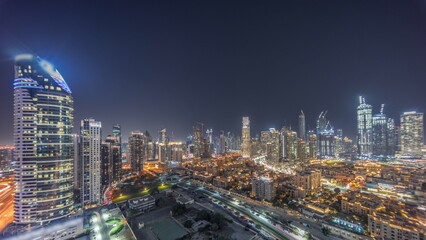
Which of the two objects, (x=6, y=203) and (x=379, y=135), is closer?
(x=6, y=203)

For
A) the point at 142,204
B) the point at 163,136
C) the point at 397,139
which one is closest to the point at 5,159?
the point at 163,136

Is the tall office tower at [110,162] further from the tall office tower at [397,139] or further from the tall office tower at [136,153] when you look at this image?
the tall office tower at [397,139]

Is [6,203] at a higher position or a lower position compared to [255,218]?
higher

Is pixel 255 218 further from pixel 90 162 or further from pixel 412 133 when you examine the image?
pixel 412 133

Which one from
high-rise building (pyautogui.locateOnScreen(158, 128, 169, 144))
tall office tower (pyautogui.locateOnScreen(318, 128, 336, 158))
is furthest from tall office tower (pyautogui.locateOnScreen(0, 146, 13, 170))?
tall office tower (pyautogui.locateOnScreen(318, 128, 336, 158))

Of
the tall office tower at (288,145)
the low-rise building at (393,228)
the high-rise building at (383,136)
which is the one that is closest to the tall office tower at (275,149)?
the tall office tower at (288,145)

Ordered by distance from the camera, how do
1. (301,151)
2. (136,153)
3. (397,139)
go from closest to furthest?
(136,153) → (301,151) → (397,139)
